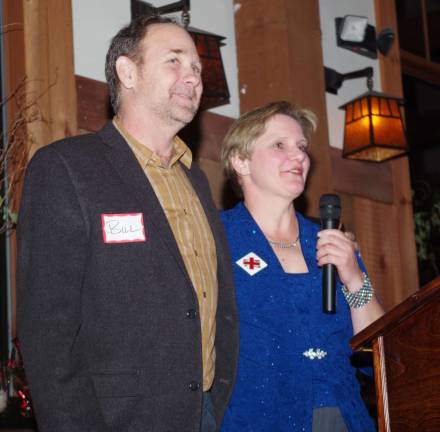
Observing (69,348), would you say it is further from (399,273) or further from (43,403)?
(399,273)

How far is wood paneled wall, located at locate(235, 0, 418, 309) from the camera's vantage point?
4289 mm

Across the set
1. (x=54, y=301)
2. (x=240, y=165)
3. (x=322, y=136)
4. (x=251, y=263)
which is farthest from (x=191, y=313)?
(x=322, y=136)

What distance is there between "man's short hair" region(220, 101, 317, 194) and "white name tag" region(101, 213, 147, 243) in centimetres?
83

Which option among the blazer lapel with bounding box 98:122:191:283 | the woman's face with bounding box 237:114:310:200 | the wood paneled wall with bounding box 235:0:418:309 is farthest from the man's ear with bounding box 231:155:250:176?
the wood paneled wall with bounding box 235:0:418:309

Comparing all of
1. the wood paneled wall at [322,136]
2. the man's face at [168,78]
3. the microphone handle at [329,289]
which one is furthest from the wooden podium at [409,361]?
the wood paneled wall at [322,136]

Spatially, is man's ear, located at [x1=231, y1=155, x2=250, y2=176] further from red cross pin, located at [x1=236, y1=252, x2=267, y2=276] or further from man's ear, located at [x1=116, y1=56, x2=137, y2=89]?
man's ear, located at [x1=116, y1=56, x2=137, y2=89]

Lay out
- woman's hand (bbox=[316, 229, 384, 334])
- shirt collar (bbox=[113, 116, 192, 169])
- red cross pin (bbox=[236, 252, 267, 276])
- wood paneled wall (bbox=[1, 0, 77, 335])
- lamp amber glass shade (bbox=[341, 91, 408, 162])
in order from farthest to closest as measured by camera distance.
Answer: lamp amber glass shade (bbox=[341, 91, 408, 162]) < wood paneled wall (bbox=[1, 0, 77, 335]) < red cross pin (bbox=[236, 252, 267, 276]) < woman's hand (bbox=[316, 229, 384, 334]) < shirt collar (bbox=[113, 116, 192, 169])

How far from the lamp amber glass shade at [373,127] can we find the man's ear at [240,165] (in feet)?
5.98

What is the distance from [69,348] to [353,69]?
12.0 feet

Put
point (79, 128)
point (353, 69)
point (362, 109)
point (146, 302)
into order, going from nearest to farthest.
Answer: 1. point (146, 302)
2. point (79, 128)
3. point (362, 109)
4. point (353, 69)

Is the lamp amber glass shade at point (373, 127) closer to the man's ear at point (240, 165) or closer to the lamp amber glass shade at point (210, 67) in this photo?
the lamp amber glass shade at point (210, 67)

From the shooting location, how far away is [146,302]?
75.1 inches

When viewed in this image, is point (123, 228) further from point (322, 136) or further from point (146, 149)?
point (322, 136)

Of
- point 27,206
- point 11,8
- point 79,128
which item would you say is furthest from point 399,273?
point 27,206
